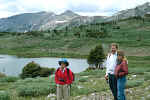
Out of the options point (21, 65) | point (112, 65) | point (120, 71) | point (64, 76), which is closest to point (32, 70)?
point (21, 65)

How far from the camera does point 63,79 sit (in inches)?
306

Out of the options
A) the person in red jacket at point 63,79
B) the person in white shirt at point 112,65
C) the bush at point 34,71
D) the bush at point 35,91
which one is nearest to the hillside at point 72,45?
the bush at point 34,71

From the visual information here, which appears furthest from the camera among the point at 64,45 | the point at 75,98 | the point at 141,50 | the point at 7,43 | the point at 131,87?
the point at 7,43

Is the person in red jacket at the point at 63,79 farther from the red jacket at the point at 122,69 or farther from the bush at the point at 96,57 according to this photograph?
the bush at the point at 96,57

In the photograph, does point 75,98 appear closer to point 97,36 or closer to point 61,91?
point 61,91

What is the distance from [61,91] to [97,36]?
16696 cm

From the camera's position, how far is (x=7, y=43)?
7279 inches

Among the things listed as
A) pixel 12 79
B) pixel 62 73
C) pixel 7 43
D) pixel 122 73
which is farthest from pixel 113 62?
pixel 7 43

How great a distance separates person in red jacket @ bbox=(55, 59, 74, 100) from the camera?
7677 millimetres

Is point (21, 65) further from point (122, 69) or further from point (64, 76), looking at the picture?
point (122, 69)

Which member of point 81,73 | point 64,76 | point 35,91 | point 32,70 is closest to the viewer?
point 64,76

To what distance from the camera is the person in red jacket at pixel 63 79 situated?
302 inches

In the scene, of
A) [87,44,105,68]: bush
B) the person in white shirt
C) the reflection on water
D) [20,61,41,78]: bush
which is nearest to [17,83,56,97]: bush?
the person in white shirt

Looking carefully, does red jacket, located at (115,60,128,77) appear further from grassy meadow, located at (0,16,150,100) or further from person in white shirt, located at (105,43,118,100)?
grassy meadow, located at (0,16,150,100)
